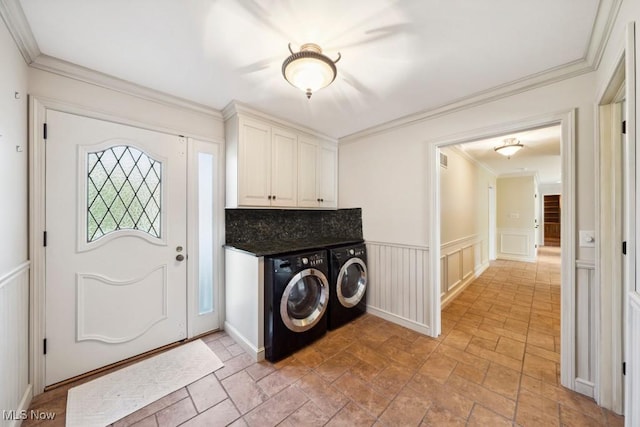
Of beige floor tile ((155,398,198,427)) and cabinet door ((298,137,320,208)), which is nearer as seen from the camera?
beige floor tile ((155,398,198,427))

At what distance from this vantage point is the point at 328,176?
3.29 metres

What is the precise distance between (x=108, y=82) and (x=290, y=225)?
219 centimetres

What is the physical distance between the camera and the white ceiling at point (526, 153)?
3.32m

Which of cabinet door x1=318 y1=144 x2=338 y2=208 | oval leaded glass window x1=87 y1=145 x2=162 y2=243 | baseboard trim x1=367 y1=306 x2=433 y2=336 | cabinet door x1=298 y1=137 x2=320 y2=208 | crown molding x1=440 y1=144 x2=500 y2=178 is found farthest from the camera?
crown molding x1=440 y1=144 x2=500 y2=178

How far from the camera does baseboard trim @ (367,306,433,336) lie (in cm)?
255

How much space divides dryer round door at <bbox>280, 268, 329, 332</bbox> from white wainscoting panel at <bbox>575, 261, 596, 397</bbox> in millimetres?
1938

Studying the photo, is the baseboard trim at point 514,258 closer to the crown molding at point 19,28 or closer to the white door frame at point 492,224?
the white door frame at point 492,224

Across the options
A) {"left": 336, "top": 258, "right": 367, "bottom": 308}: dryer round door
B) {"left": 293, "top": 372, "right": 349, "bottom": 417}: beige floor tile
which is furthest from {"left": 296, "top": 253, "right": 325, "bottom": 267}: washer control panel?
{"left": 293, "top": 372, "right": 349, "bottom": 417}: beige floor tile

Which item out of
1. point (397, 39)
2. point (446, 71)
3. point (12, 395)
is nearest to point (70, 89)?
point (12, 395)

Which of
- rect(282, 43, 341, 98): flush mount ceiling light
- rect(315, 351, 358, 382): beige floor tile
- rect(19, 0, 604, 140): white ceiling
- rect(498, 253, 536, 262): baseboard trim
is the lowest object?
rect(315, 351, 358, 382): beige floor tile

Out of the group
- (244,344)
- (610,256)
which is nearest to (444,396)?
(610,256)

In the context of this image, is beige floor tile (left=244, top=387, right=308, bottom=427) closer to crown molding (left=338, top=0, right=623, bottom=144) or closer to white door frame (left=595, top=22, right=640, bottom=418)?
white door frame (left=595, top=22, right=640, bottom=418)

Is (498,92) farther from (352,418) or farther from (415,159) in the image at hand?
(352,418)

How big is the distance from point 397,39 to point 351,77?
478mm
